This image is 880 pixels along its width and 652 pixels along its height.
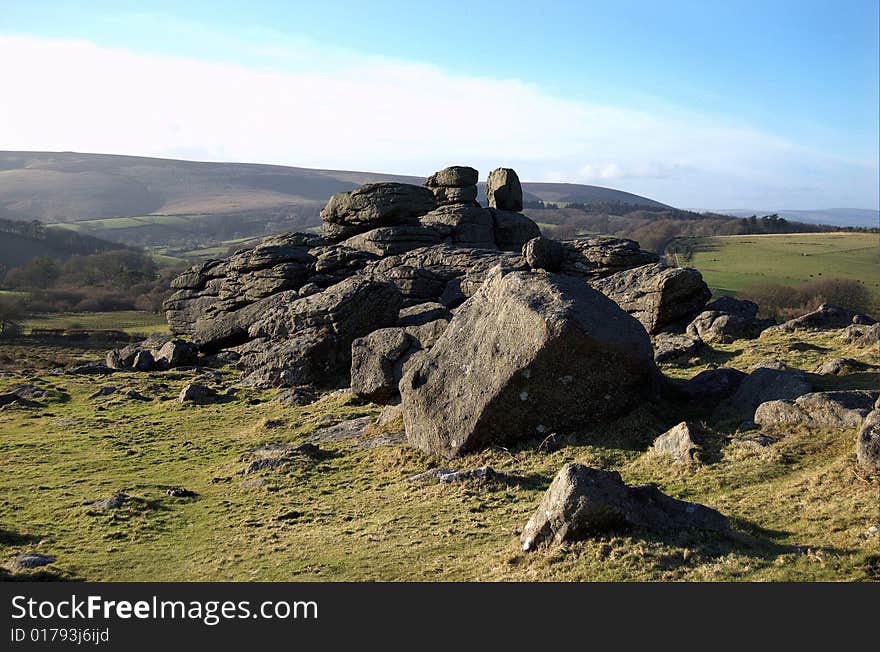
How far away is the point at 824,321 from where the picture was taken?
39.0 m

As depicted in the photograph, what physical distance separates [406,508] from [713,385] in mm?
13532

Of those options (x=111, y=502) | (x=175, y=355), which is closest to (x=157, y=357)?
(x=175, y=355)

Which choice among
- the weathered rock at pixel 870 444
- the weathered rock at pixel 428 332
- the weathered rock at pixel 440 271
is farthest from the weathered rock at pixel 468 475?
the weathered rock at pixel 440 271

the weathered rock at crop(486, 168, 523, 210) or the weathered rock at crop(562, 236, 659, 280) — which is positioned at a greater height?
the weathered rock at crop(486, 168, 523, 210)

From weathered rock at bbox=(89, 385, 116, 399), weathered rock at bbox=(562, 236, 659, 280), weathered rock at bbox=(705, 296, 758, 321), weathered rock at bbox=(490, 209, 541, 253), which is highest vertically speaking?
weathered rock at bbox=(490, 209, 541, 253)

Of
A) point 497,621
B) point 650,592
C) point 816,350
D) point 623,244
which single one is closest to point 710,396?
point 816,350

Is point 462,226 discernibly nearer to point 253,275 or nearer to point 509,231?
point 509,231

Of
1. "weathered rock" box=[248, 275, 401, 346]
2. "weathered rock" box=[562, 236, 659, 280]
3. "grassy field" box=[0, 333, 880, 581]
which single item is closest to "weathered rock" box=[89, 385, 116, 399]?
"grassy field" box=[0, 333, 880, 581]

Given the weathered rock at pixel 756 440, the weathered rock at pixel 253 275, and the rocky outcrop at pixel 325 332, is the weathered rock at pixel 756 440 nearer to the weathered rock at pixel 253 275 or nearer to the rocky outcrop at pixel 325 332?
the rocky outcrop at pixel 325 332

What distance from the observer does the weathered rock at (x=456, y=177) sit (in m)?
68.3

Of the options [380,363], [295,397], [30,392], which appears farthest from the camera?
[30,392]

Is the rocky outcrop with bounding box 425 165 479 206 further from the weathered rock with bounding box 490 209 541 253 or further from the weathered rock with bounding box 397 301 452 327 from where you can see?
the weathered rock with bounding box 397 301 452 327

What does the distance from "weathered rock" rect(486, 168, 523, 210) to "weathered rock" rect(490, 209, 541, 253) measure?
13.2ft

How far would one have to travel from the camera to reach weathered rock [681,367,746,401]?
2564 cm
